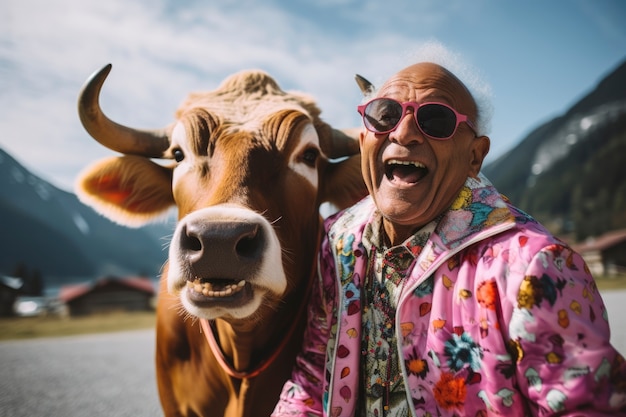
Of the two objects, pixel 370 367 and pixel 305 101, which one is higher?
pixel 305 101

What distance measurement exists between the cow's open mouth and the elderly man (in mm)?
448

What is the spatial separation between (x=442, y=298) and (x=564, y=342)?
1.46 ft

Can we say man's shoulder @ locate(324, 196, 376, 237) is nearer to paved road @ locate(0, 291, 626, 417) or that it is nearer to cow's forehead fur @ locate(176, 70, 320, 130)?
cow's forehead fur @ locate(176, 70, 320, 130)

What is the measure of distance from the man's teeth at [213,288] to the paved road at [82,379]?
17.0 feet

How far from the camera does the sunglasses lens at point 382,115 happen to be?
6.33 ft

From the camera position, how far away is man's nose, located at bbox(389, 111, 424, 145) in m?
1.86

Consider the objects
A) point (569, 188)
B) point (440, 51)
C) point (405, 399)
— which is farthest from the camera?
point (569, 188)

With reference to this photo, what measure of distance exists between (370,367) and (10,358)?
12777mm

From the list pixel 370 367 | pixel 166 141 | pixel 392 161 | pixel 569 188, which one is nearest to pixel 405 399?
pixel 370 367

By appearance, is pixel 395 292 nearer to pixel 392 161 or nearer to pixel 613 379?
pixel 392 161

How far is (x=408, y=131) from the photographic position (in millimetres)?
1863

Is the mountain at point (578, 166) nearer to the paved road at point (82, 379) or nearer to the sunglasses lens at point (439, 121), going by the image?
the paved road at point (82, 379)

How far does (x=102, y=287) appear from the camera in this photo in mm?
38469

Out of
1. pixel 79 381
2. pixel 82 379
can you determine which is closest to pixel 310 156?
pixel 79 381
